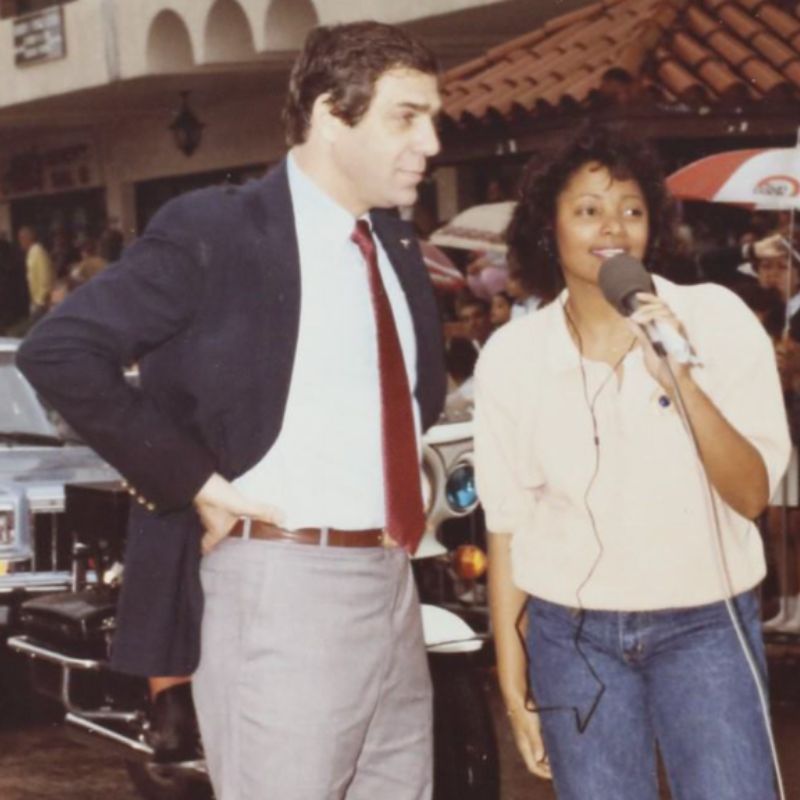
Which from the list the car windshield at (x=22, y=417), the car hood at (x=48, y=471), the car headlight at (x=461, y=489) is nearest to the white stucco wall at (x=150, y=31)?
the car windshield at (x=22, y=417)

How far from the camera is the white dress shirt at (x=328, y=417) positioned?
13.2 feet

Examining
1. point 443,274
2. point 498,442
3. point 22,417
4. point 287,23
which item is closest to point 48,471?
point 22,417

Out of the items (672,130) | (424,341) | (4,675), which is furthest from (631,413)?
(672,130)

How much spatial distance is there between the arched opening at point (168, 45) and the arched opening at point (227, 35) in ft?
2.84

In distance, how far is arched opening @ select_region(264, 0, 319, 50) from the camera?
19688 millimetres

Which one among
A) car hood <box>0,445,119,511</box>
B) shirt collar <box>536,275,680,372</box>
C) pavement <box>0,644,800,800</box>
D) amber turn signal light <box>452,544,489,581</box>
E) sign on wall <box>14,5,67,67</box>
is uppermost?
sign on wall <box>14,5,67,67</box>

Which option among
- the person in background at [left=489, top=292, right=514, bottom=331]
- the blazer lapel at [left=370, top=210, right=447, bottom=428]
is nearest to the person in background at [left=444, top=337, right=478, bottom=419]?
the person in background at [left=489, top=292, right=514, bottom=331]

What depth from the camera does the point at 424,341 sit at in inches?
171

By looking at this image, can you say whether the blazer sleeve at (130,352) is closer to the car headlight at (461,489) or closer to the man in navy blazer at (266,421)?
the man in navy blazer at (266,421)

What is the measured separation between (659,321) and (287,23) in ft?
54.9

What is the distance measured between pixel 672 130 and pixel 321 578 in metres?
10.1

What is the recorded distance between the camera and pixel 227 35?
20.7 metres

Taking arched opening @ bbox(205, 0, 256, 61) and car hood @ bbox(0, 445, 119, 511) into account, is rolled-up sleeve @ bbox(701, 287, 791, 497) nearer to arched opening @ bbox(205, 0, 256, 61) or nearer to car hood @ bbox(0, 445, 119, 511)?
car hood @ bbox(0, 445, 119, 511)

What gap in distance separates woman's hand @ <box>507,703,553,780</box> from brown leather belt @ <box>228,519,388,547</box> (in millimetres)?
502
